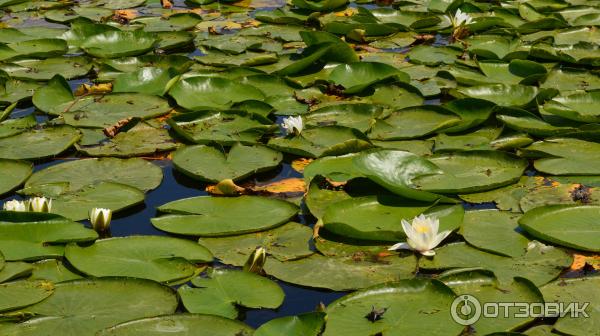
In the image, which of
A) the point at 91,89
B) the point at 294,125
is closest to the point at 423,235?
the point at 294,125

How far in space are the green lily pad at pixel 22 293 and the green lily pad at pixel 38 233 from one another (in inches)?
8.2

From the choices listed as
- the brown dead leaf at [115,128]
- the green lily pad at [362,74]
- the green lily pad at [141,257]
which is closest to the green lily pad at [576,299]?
the green lily pad at [141,257]

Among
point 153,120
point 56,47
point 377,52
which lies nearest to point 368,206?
point 153,120

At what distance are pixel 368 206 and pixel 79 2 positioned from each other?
14.8 feet

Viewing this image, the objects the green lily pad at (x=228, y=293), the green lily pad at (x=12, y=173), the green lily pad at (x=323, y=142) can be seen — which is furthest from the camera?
the green lily pad at (x=323, y=142)

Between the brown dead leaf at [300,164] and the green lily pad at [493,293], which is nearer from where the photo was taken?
the green lily pad at [493,293]

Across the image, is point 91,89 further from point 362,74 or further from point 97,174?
point 362,74

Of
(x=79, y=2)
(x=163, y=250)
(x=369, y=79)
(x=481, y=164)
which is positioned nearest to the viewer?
(x=163, y=250)

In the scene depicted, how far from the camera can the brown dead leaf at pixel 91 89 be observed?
4.65 m

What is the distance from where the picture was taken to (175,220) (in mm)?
3170

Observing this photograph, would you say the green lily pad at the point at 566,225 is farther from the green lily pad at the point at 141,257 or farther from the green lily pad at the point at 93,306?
the green lily pad at the point at 93,306

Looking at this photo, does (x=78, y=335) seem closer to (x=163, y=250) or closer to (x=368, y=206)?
(x=163, y=250)

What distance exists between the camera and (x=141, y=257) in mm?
2883

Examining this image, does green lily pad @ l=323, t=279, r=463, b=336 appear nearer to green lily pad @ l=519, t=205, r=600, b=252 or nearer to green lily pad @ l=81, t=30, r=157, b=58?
green lily pad @ l=519, t=205, r=600, b=252
